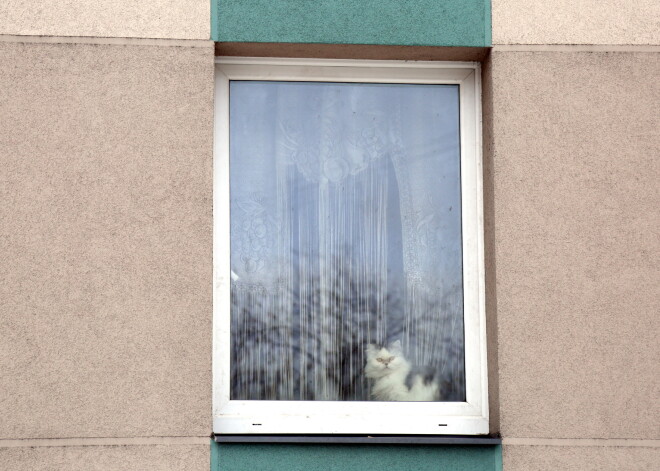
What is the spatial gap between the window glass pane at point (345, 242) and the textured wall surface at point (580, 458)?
455 millimetres

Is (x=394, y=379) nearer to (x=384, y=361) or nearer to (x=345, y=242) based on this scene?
(x=384, y=361)

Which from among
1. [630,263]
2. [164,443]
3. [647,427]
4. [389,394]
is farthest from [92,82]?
[647,427]

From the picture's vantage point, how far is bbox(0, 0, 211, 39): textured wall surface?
4727 millimetres

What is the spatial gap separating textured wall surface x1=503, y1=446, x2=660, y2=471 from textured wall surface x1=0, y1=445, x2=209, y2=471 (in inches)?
62.3

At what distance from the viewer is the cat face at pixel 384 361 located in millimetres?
4887

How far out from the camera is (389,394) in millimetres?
4875

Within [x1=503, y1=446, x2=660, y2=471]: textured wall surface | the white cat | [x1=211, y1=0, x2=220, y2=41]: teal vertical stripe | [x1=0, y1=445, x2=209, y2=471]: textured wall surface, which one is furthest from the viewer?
the white cat

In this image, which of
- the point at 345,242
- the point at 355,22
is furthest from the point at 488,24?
the point at 345,242

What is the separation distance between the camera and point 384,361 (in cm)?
489

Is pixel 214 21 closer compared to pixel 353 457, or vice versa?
pixel 353 457

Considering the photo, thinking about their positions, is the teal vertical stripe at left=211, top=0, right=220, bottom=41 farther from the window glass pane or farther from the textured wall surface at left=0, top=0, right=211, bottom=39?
the window glass pane

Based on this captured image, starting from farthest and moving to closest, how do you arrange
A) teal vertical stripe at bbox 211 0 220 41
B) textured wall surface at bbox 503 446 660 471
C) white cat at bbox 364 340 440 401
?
white cat at bbox 364 340 440 401 → teal vertical stripe at bbox 211 0 220 41 → textured wall surface at bbox 503 446 660 471

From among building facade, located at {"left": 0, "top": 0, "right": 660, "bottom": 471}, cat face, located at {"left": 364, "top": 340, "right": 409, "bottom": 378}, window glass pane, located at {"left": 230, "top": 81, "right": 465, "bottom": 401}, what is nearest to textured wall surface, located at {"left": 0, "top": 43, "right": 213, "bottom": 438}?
building facade, located at {"left": 0, "top": 0, "right": 660, "bottom": 471}

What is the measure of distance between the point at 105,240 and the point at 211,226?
1.78 feet
